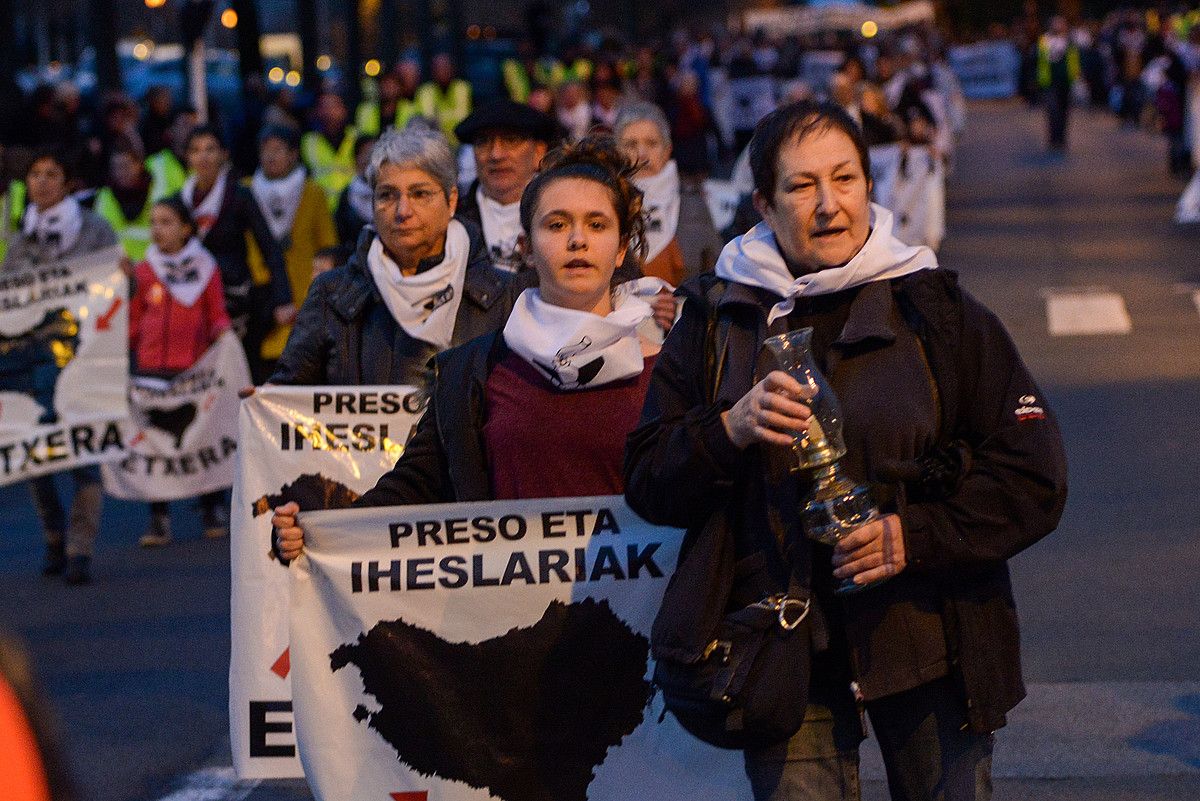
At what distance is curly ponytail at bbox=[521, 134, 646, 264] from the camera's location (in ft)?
15.4

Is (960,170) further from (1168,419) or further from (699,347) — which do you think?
(699,347)

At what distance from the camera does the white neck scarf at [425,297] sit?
19.9 ft

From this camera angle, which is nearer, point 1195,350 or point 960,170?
point 1195,350

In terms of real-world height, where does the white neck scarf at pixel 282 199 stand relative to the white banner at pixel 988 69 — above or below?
above

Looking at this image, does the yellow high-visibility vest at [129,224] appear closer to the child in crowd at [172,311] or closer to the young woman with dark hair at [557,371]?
the child in crowd at [172,311]

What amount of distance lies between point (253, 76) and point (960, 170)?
11.3m

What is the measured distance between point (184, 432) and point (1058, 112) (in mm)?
26001

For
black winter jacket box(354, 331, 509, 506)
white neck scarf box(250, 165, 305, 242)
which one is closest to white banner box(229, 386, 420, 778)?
black winter jacket box(354, 331, 509, 506)

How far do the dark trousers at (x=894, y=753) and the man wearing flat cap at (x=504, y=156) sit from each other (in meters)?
3.81

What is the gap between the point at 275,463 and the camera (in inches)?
253

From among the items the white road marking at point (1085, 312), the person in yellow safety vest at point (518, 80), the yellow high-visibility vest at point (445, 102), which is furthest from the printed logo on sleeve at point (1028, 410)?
the person in yellow safety vest at point (518, 80)

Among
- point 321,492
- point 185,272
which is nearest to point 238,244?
point 185,272

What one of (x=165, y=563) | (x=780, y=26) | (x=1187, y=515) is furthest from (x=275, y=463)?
(x=780, y=26)

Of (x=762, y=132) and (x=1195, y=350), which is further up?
(x=762, y=132)
